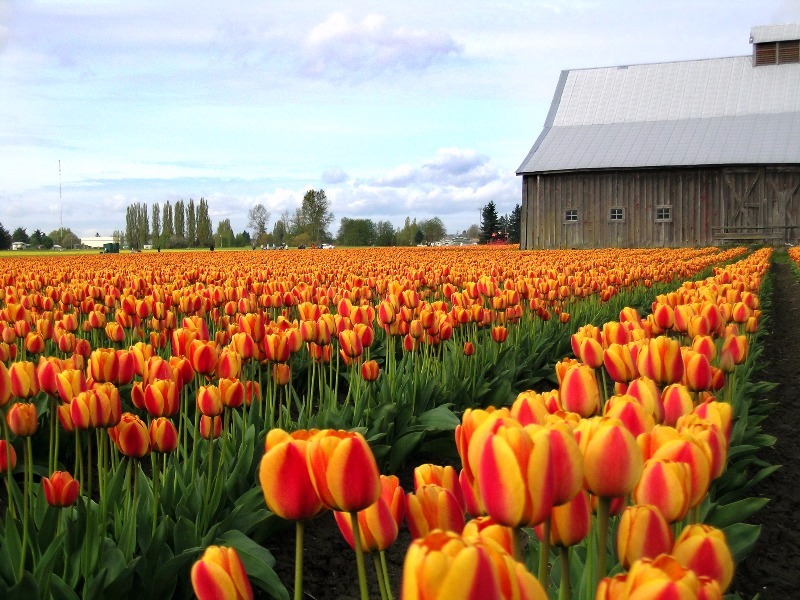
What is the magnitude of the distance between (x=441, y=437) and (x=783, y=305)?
10.7 m

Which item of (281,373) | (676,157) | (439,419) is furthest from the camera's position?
(676,157)

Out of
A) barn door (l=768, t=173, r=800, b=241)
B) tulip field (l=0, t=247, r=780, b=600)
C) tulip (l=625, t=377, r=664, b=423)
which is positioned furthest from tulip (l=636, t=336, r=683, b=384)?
barn door (l=768, t=173, r=800, b=241)

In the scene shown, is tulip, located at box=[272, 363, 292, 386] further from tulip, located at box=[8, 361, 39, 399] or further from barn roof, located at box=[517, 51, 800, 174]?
barn roof, located at box=[517, 51, 800, 174]

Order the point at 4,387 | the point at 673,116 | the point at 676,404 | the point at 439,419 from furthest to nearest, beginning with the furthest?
the point at 673,116 → the point at 439,419 → the point at 4,387 → the point at 676,404

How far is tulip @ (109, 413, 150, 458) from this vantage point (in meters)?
2.49

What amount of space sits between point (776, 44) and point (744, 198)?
33.3 ft

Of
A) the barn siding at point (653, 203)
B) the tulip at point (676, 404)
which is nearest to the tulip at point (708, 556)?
the tulip at point (676, 404)

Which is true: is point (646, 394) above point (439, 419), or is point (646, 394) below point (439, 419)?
above

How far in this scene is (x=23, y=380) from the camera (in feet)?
8.99

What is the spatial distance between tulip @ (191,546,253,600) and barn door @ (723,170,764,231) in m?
33.3

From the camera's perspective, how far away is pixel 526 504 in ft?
3.26

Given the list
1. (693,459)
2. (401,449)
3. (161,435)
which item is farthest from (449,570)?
(401,449)

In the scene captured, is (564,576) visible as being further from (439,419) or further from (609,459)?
(439,419)

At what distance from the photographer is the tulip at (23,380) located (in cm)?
273
